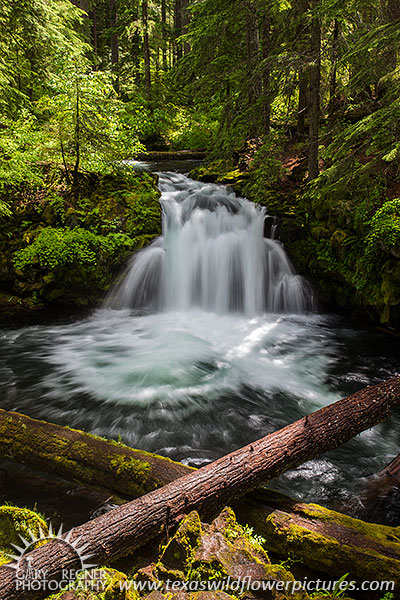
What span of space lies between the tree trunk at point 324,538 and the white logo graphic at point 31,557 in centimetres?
116

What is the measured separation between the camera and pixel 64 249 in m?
8.05

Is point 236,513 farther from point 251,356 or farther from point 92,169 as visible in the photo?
point 92,169

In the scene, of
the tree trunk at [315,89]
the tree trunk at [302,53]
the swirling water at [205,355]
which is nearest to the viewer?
the swirling water at [205,355]

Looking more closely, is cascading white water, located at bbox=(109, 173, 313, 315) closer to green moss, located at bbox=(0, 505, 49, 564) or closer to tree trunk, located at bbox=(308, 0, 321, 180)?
tree trunk, located at bbox=(308, 0, 321, 180)

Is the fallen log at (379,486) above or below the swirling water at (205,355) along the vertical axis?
below

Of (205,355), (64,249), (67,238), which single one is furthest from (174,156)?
(205,355)

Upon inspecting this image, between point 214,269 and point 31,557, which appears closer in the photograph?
point 31,557

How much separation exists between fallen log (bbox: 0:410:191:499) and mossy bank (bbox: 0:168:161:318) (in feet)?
18.1

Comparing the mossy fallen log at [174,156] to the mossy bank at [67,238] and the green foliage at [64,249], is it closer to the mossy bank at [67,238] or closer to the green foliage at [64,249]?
the mossy bank at [67,238]

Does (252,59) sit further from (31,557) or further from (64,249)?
(31,557)

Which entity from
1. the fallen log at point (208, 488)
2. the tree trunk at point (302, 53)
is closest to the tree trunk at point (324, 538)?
the fallen log at point (208, 488)

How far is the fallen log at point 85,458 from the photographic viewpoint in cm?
277

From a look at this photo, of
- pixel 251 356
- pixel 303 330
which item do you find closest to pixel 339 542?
pixel 251 356

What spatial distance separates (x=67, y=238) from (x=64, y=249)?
0.34m
